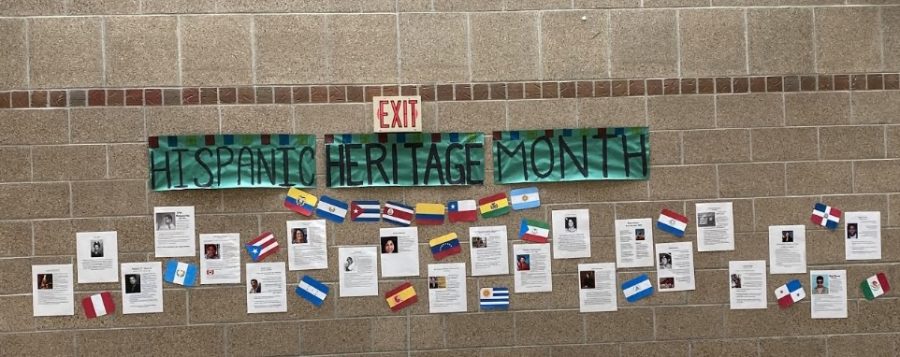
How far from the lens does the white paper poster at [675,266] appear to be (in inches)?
216

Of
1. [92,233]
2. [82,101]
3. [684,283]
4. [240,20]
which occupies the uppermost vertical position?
[240,20]

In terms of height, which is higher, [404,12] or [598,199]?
[404,12]

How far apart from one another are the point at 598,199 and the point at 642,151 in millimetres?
Result: 452

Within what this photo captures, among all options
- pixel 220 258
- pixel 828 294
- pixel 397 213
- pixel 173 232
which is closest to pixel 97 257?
pixel 173 232

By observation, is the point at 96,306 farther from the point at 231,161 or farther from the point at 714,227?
the point at 714,227

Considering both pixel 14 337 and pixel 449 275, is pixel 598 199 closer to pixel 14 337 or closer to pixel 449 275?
pixel 449 275

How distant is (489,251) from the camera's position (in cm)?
541

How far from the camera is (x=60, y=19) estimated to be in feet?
17.2

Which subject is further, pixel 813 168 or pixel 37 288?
pixel 813 168

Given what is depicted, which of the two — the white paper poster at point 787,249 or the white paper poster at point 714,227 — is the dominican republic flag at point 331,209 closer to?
the white paper poster at point 714,227

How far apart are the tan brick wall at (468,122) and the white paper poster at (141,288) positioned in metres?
0.07

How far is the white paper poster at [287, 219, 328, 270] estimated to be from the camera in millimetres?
5328

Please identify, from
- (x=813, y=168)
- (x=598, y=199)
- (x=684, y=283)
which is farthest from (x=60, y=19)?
(x=813, y=168)

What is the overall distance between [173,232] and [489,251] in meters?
2.13
